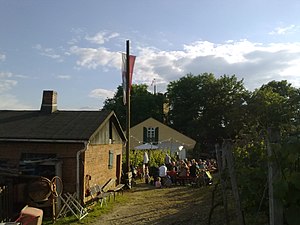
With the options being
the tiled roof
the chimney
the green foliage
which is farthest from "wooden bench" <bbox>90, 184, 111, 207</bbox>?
the green foliage

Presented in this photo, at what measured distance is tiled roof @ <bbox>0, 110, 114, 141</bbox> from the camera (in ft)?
48.4

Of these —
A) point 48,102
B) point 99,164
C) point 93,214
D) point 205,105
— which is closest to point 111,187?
point 99,164

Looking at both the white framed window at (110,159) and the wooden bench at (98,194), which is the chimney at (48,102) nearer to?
the white framed window at (110,159)

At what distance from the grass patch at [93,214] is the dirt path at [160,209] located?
254 mm

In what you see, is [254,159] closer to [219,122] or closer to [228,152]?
[228,152]

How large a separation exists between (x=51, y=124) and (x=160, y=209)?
5.95 metres

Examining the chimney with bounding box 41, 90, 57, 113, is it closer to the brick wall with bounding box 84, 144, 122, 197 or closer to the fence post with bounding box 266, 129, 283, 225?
the brick wall with bounding box 84, 144, 122, 197

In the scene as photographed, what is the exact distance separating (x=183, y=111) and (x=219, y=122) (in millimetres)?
6663

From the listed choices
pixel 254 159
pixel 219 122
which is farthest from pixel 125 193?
pixel 219 122

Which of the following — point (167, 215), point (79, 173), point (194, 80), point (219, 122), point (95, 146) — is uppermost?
point (194, 80)

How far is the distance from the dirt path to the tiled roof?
3.27 meters

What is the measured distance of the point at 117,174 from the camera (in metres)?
21.2

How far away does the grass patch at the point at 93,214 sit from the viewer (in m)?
12.7

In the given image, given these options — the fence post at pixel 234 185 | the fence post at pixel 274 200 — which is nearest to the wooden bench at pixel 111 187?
the fence post at pixel 234 185
